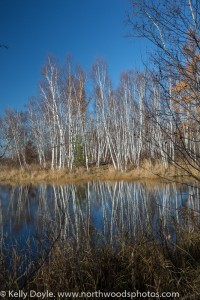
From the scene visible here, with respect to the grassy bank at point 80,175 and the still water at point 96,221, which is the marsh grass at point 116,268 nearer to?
the still water at point 96,221

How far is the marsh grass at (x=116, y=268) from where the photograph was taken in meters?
3.21

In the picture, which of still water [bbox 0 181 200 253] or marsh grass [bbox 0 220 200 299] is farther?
still water [bbox 0 181 200 253]

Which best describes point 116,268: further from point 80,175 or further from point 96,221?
point 80,175

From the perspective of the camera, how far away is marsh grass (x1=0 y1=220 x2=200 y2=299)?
3211 mm

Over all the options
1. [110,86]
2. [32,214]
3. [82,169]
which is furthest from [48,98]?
[32,214]

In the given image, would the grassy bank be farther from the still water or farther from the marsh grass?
the marsh grass

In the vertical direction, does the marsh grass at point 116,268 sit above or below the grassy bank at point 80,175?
below

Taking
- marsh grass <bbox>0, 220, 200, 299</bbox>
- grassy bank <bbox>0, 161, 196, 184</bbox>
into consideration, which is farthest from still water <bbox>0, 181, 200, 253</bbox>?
grassy bank <bbox>0, 161, 196, 184</bbox>

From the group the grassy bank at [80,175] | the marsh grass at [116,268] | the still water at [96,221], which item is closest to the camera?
the marsh grass at [116,268]

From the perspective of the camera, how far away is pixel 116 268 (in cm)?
374

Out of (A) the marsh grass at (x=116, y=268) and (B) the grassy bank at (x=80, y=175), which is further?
(B) the grassy bank at (x=80, y=175)

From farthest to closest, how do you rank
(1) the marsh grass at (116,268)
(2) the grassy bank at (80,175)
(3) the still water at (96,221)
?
(2) the grassy bank at (80,175) → (3) the still water at (96,221) → (1) the marsh grass at (116,268)

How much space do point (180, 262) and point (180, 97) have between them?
1.95 metres

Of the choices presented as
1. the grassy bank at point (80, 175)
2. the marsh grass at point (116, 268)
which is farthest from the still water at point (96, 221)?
the grassy bank at point (80, 175)
